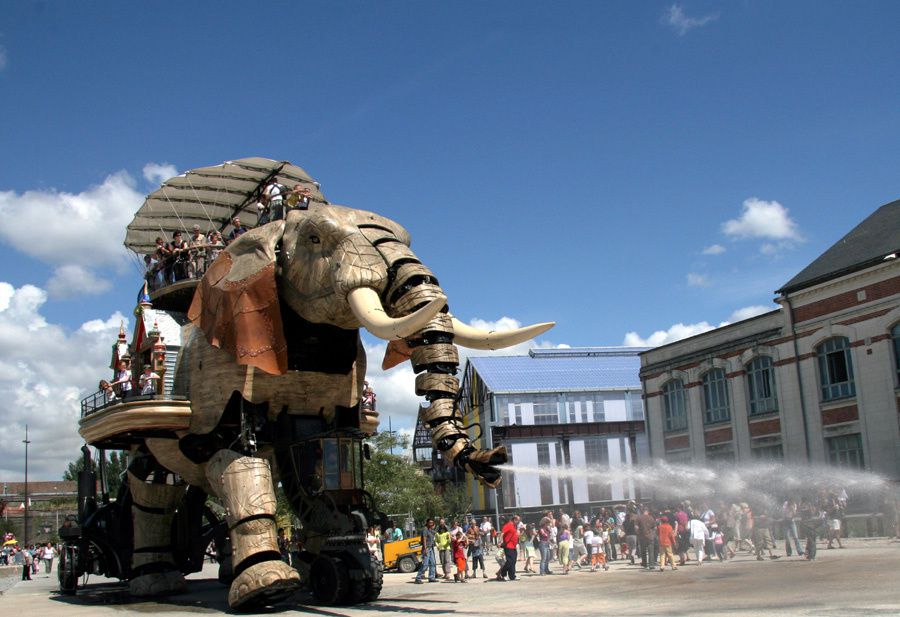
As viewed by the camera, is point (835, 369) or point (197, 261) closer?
point (197, 261)

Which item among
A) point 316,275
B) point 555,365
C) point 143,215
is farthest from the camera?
point 555,365

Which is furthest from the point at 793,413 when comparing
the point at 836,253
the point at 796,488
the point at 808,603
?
the point at 808,603

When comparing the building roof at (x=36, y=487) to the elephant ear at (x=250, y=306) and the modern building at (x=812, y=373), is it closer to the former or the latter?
the modern building at (x=812, y=373)

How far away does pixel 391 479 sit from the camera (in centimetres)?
4500

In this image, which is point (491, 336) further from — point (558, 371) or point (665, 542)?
point (558, 371)

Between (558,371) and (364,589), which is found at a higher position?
(558,371)

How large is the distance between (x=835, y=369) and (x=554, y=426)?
2504 cm

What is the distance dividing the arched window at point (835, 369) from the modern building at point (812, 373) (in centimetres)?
4

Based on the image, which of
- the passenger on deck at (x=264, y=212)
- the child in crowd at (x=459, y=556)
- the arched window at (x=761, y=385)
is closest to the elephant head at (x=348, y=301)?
the passenger on deck at (x=264, y=212)

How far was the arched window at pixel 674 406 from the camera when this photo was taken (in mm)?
40050

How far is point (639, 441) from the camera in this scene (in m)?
57.9

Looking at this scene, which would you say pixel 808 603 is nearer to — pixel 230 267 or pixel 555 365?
pixel 230 267

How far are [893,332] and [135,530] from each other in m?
25.2

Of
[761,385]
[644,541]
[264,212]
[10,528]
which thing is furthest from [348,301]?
[10,528]
